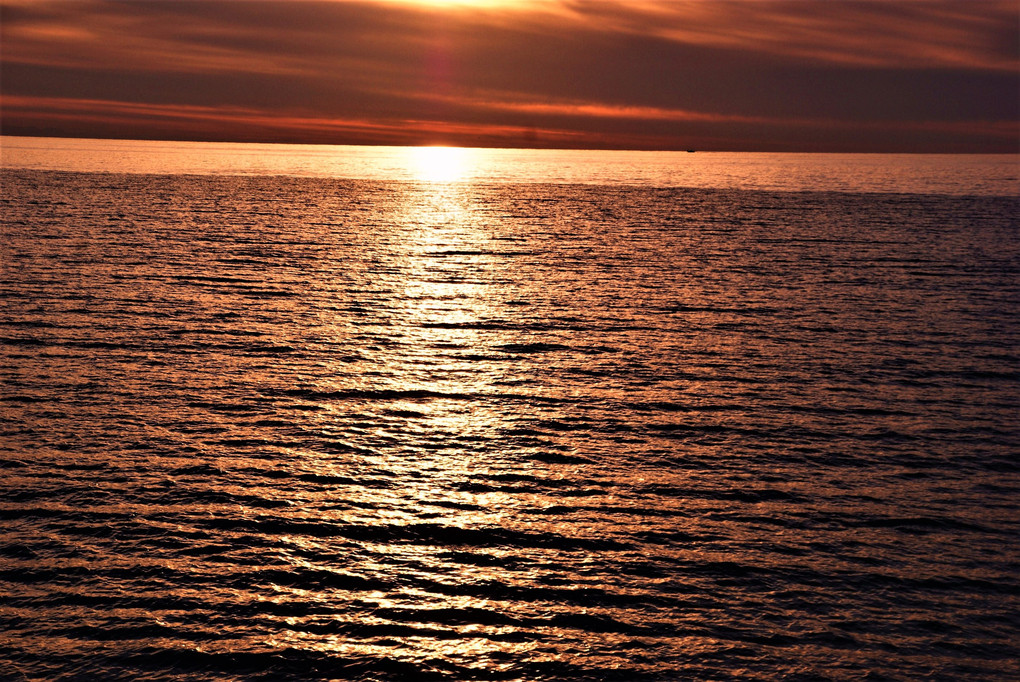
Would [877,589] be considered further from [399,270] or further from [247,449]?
[399,270]

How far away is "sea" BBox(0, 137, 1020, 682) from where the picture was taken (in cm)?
1309

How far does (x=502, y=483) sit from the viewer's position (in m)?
19.6

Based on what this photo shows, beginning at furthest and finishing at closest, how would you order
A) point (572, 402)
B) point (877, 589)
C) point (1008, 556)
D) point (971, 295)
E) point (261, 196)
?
point (261, 196) < point (971, 295) < point (572, 402) < point (1008, 556) < point (877, 589)

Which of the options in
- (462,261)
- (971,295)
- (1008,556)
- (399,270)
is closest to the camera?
(1008,556)

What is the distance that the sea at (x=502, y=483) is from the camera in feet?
43.0

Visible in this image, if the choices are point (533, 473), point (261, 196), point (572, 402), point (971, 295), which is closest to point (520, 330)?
point (572, 402)

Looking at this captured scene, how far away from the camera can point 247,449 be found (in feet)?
69.8

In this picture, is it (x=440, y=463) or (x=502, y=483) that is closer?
(x=502, y=483)

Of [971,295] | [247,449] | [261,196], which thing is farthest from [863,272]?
[261,196]

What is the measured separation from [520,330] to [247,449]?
18930 millimetres

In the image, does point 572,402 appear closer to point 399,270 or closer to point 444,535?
point 444,535

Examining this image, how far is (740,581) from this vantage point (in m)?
15.2

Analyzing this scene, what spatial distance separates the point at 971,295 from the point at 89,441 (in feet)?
160

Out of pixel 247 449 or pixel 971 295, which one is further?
pixel 971 295
